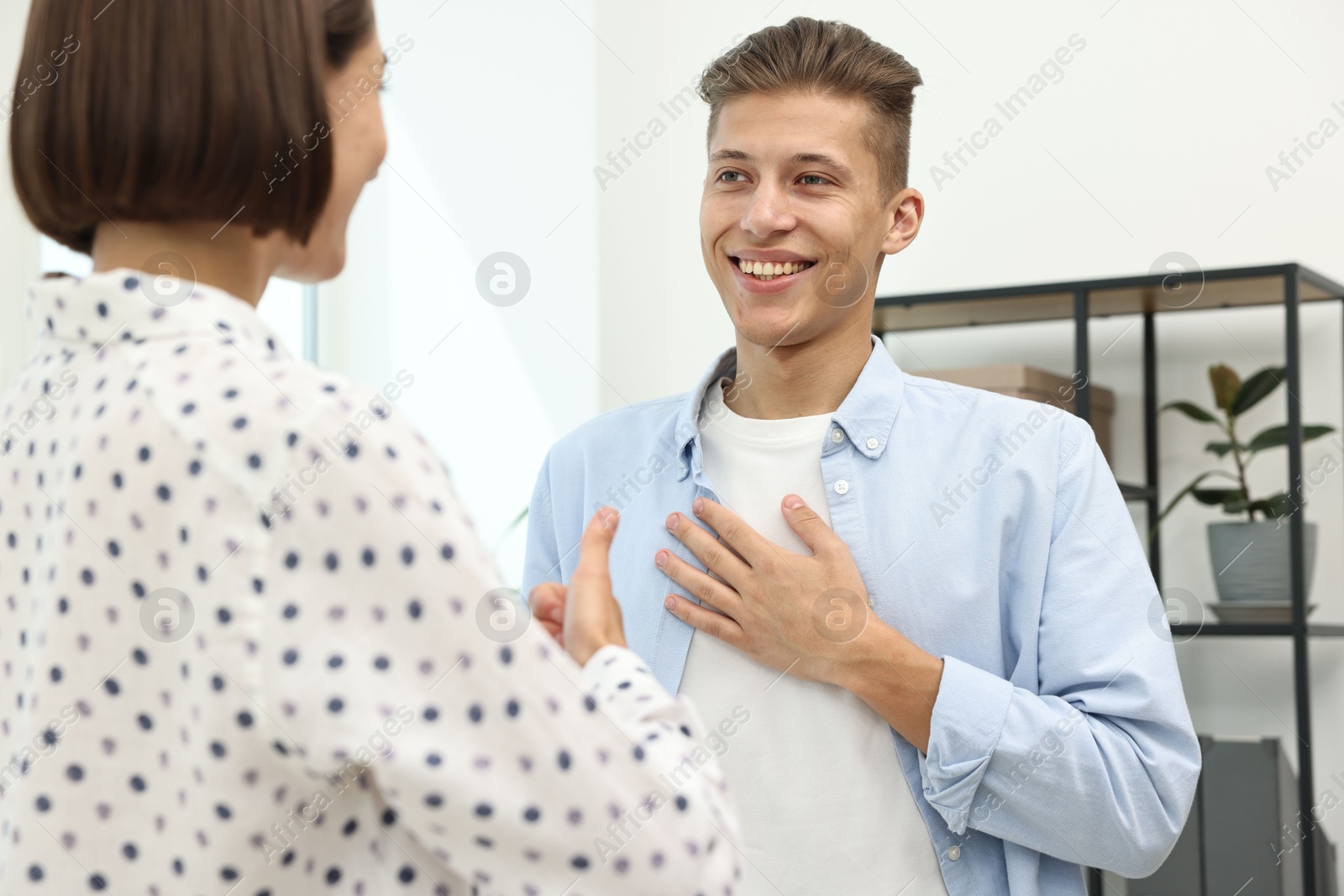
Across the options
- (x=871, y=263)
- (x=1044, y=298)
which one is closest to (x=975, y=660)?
(x=871, y=263)

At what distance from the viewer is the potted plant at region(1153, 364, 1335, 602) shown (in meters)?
2.15

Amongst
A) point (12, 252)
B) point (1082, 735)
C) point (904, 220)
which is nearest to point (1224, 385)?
point (904, 220)

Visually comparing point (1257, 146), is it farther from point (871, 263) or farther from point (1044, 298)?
point (871, 263)

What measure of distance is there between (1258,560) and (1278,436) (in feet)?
0.75

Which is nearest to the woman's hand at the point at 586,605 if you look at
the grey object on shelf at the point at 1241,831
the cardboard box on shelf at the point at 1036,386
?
the cardboard box on shelf at the point at 1036,386

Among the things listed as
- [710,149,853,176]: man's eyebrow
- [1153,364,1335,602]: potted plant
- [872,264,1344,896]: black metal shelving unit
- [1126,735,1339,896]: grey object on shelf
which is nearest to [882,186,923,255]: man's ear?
[710,149,853,176]: man's eyebrow

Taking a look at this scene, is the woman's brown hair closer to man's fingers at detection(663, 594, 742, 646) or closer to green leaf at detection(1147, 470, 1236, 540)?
man's fingers at detection(663, 594, 742, 646)

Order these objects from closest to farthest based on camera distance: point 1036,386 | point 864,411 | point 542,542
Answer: point 864,411, point 542,542, point 1036,386

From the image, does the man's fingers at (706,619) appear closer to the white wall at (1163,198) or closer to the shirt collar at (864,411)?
the shirt collar at (864,411)

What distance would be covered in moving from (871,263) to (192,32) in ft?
2.93

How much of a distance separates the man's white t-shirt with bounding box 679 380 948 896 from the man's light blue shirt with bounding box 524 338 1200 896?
0.02m

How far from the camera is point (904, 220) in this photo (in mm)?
1391

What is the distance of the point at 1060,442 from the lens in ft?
3.90

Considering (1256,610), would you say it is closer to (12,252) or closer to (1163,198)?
(1163,198)
